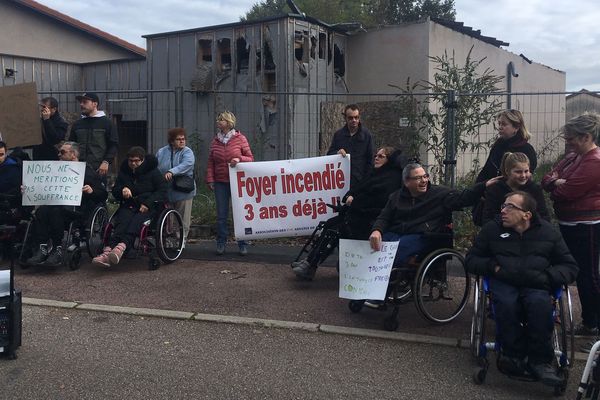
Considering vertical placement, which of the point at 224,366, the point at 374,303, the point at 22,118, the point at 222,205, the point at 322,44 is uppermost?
the point at 322,44

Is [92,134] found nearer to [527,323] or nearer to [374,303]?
[374,303]

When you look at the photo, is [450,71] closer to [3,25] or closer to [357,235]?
[357,235]

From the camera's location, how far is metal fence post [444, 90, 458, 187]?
25.5 ft

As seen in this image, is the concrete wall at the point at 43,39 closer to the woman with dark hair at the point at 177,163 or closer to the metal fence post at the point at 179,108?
the metal fence post at the point at 179,108

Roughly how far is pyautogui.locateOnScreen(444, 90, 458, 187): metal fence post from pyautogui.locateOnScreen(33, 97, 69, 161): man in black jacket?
5.24 metres

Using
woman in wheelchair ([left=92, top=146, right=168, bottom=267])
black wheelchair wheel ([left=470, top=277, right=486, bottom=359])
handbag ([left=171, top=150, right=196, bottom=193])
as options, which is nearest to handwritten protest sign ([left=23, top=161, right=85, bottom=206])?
woman in wheelchair ([left=92, top=146, right=168, bottom=267])

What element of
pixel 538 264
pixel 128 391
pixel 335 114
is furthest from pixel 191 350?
pixel 335 114

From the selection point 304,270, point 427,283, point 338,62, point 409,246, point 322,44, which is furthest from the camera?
point 338,62

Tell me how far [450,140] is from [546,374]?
4.40 metres

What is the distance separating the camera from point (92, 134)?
7.97 meters

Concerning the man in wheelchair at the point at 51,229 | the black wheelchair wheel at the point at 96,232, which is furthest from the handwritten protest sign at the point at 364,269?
the man in wheelchair at the point at 51,229

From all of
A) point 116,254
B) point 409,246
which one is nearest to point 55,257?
point 116,254

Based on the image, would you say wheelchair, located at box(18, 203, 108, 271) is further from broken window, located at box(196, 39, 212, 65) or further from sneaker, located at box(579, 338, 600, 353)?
broken window, located at box(196, 39, 212, 65)

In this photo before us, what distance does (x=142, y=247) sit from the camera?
7.13 m
